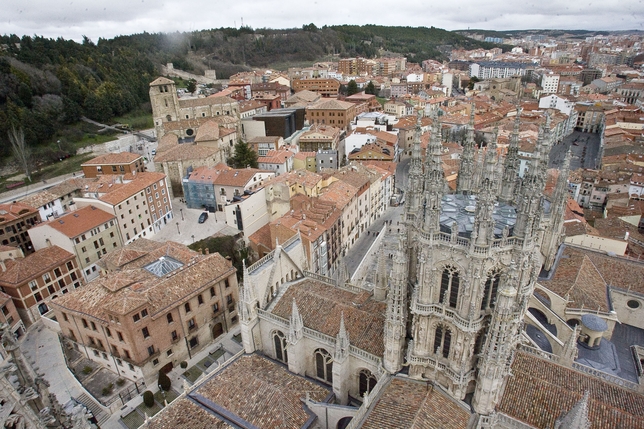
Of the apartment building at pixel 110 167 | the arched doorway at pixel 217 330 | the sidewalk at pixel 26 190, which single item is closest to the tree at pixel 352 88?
the apartment building at pixel 110 167

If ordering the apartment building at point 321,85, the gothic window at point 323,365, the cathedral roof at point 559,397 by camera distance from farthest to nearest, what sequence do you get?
1. the apartment building at point 321,85
2. the gothic window at point 323,365
3. the cathedral roof at point 559,397

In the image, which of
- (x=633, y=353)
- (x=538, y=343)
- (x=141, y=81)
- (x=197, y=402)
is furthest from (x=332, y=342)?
(x=141, y=81)

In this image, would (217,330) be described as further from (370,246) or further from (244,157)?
(244,157)

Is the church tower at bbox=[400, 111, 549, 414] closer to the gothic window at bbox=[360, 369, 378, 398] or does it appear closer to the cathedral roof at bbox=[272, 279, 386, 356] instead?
the cathedral roof at bbox=[272, 279, 386, 356]

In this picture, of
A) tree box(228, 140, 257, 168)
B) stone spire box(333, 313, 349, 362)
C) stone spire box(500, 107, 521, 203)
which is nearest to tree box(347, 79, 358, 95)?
tree box(228, 140, 257, 168)

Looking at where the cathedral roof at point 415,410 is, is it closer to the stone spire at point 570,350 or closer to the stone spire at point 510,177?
the stone spire at point 570,350

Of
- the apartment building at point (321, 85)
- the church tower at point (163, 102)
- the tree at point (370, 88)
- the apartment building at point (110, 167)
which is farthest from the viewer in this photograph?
the tree at point (370, 88)

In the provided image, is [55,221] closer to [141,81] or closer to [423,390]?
[423,390]
